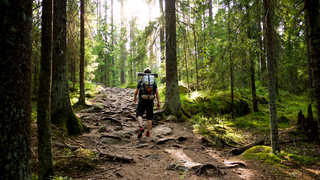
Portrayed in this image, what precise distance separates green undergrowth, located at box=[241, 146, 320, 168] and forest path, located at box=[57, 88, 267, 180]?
66 centimetres

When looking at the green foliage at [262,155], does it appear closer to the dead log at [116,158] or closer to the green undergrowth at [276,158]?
the green undergrowth at [276,158]

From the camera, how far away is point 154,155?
538 centimetres

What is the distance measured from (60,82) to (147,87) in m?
3.01

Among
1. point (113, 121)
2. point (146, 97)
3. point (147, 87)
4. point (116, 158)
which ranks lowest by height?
point (116, 158)

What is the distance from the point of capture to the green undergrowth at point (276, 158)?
15.9ft

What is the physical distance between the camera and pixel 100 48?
28453 mm

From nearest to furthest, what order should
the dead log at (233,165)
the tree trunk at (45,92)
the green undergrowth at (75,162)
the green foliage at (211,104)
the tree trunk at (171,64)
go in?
the tree trunk at (45,92), the green undergrowth at (75,162), the dead log at (233,165), the tree trunk at (171,64), the green foliage at (211,104)

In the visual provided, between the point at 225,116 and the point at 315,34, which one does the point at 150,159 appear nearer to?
the point at 315,34

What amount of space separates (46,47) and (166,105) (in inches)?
292

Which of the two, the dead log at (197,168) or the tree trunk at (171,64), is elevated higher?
the tree trunk at (171,64)

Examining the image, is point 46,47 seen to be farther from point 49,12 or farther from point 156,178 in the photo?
point 156,178

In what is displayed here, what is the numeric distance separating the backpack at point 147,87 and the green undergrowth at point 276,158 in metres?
3.69

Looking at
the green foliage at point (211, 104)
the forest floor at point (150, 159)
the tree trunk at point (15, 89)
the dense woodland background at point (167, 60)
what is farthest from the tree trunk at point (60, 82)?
the green foliage at point (211, 104)

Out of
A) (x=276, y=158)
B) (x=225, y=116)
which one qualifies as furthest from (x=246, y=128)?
(x=276, y=158)
